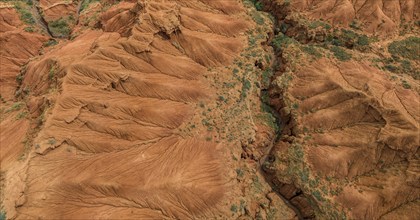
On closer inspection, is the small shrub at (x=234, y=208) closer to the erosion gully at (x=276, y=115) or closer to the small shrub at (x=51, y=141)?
the erosion gully at (x=276, y=115)

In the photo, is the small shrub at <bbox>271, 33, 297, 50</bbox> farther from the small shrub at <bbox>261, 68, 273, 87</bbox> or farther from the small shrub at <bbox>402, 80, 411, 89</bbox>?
the small shrub at <bbox>402, 80, 411, 89</bbox>

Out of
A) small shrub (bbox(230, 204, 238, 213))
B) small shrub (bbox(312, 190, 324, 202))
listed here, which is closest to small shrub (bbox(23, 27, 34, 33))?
small shrub (bbox(230, 204, 238, 213))

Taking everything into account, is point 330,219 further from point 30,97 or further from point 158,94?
point 30,97

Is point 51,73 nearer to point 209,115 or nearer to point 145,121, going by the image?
point 145,121

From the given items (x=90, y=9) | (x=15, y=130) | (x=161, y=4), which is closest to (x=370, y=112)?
(x=161, y=4)

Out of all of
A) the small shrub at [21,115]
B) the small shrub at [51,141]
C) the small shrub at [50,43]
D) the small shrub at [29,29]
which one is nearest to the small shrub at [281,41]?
the small shrub at [51,141]
